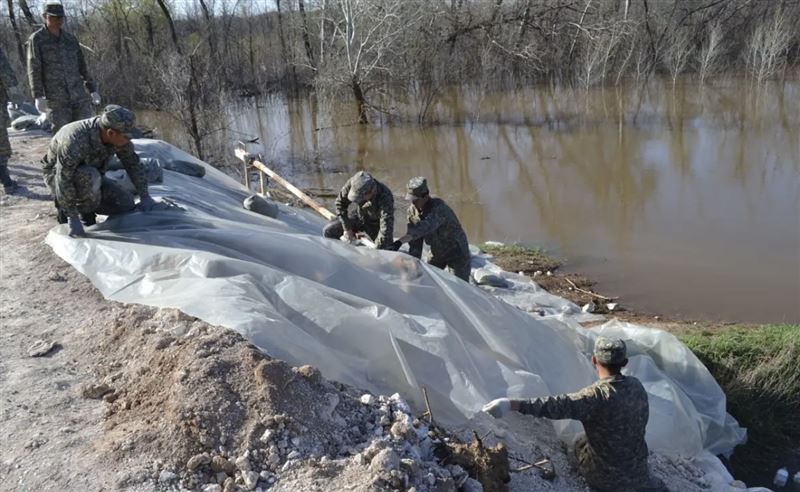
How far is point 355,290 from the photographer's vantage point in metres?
4.22

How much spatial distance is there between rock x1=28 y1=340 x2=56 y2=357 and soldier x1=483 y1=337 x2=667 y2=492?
2.34 m

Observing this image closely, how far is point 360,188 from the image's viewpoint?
4.97 m

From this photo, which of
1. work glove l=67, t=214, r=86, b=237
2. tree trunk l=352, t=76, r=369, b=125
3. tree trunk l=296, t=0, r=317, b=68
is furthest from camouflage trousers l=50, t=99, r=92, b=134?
tree trunk l=296, t=0, r=317, b=68

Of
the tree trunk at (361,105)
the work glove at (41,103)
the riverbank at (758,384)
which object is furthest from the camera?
the tree trunk at (361,105)

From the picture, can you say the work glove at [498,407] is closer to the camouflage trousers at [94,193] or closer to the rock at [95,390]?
the rock at [95,390]

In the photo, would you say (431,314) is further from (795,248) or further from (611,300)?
(795,248)

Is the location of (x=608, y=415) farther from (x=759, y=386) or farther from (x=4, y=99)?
(x=4, y=99)

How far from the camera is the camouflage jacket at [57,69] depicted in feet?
18.4

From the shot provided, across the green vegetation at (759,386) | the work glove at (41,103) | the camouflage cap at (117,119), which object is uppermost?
the work glove at (41,103)

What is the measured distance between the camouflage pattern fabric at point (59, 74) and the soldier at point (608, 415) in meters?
4.76

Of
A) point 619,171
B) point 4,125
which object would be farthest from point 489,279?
point 619,171

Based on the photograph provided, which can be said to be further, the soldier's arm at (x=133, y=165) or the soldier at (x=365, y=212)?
the soldier at (x=365, y=212)

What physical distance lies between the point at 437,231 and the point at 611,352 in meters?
2.23

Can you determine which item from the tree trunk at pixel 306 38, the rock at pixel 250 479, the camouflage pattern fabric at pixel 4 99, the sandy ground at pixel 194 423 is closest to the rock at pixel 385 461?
the sandy ground at pixel 194 423
